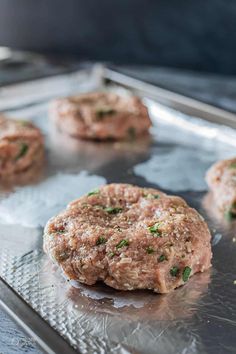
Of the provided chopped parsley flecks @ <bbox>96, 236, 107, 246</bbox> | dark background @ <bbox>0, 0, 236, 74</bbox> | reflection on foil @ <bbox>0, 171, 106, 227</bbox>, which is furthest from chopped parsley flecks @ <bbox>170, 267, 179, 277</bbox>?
dark background @ <bbox>0, 0, 236, 74</bbox>

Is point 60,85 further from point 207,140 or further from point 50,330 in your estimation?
point 50,330

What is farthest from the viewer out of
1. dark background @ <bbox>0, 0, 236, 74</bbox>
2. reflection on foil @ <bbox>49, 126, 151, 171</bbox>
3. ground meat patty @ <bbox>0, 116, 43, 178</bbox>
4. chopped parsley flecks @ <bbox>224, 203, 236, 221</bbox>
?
dark background @ <bbox>0, 0, 236, 74</bbox>

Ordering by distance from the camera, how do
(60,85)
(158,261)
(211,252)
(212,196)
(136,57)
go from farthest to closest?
1. (136,57)
2. (60,85)
3. (212,196)
4. (211,252)
5. (158,261)

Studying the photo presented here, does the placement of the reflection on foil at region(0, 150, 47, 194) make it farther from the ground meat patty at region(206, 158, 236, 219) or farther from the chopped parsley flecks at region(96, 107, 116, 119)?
the ground meat patty at region(206, 158, 236, 219)

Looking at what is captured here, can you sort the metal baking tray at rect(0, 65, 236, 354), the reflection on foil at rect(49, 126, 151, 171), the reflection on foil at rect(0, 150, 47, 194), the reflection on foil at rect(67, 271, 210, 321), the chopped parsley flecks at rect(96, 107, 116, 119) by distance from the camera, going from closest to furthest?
the metal baking tray at rect(0, 65, 236, 354) → the reflection on foil at rect(67, 271, 210, 321) → the reflection on foil at rect(0, 150, 47, 194) → the reflection on foil at rect(49, 126, 151, 171) → the chopped parsley flecks at rect(96, 107, 116, 119)

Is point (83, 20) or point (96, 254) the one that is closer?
point (96, 254)

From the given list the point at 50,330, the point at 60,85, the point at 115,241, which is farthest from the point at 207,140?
the point at 50,330

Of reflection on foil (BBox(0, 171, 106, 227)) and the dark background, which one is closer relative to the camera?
reflection on foil (BBox(0, 171, 106, 227))
